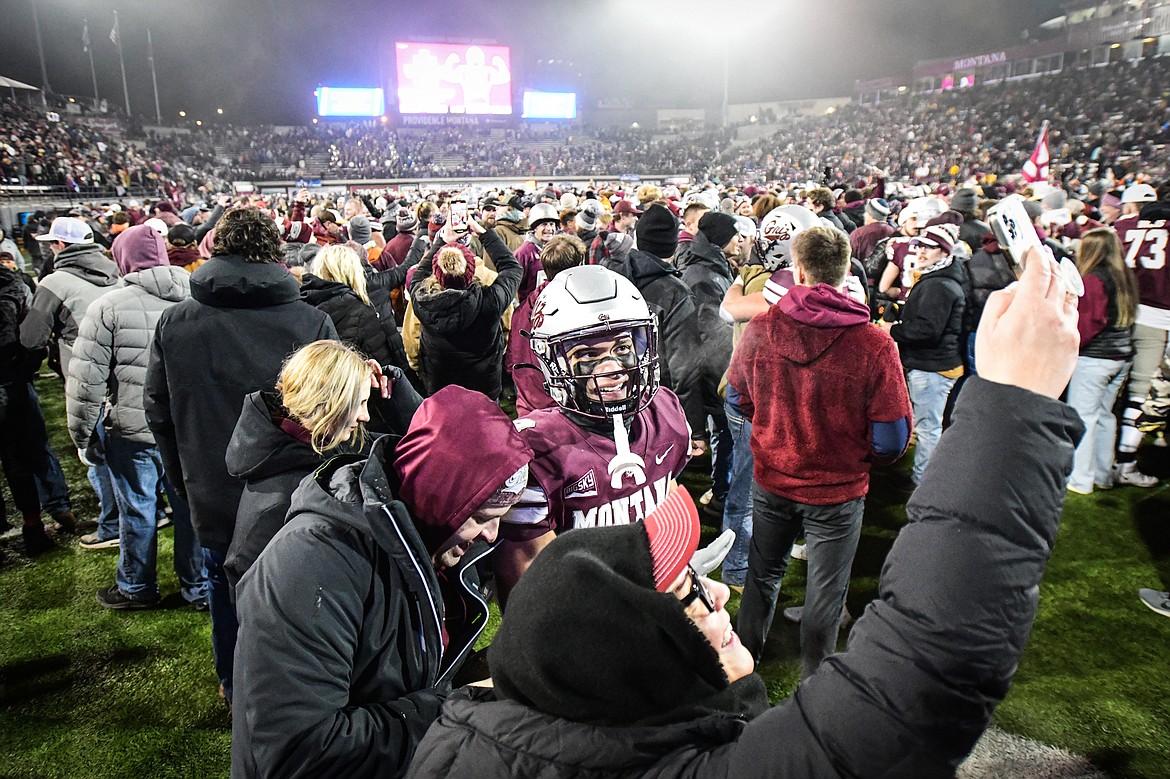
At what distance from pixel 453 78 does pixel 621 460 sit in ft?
165

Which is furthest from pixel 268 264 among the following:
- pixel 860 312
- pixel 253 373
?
pixel 860 312

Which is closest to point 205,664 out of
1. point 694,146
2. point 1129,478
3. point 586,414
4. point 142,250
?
point 142,250

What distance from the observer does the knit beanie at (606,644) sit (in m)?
0.85

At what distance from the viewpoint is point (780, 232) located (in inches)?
172

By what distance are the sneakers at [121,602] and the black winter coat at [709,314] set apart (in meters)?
3.59

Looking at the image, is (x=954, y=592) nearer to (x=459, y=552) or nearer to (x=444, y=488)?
(x=444, y=488)

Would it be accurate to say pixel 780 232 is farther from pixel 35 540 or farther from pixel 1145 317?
pixel 35 540

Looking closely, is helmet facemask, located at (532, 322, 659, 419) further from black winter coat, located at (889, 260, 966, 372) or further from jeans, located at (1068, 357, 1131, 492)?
jeans, located at (1068, 357, 1131, 492)

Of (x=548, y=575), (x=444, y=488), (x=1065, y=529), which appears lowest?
(x=1065, y=529)

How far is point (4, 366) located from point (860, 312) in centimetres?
520

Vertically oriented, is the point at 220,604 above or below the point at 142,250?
below

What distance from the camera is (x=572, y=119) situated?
2174 inches

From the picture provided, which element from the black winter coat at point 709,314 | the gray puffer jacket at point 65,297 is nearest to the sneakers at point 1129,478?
the black winter coat at point 709,314

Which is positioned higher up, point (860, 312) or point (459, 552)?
point (860, 312)
